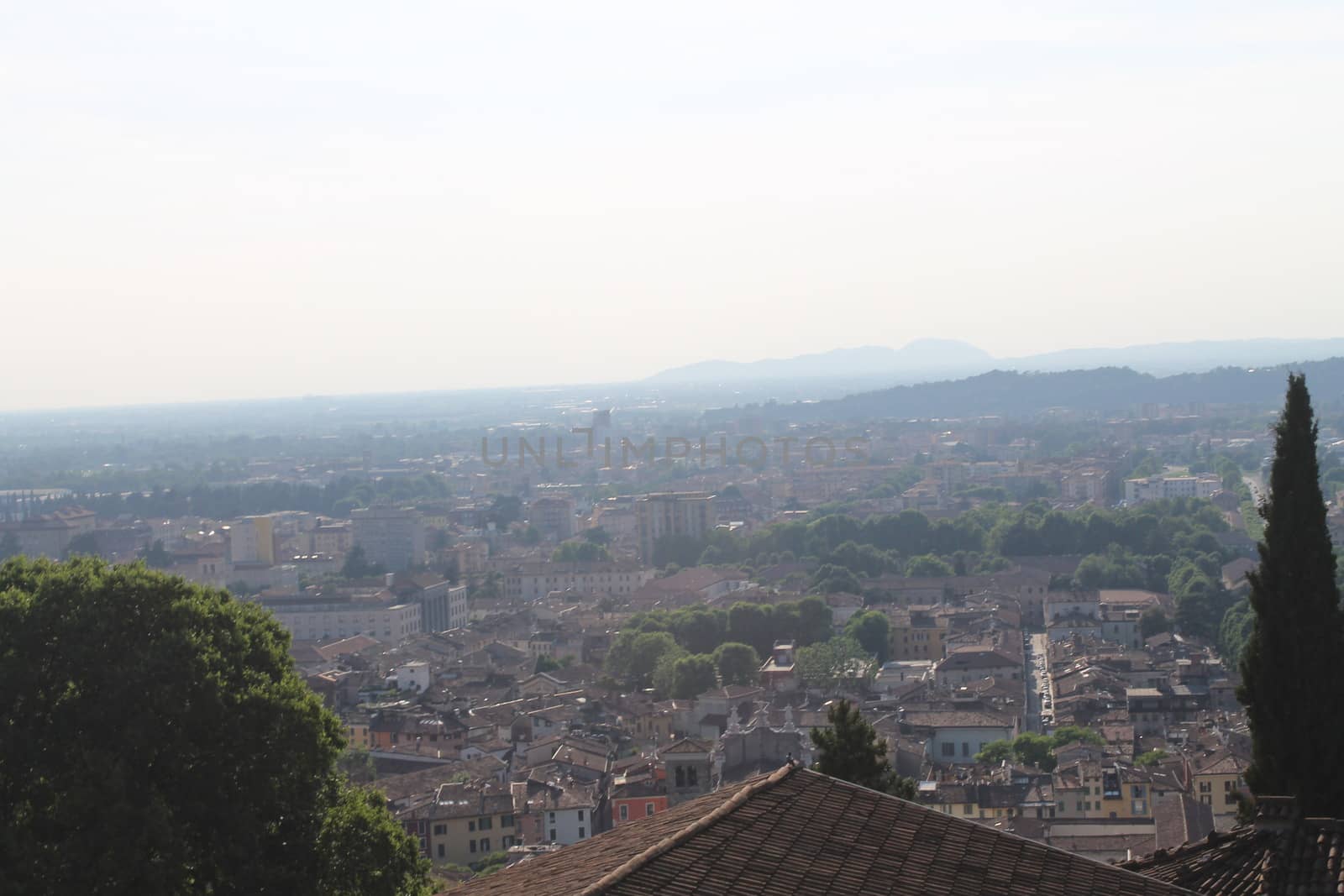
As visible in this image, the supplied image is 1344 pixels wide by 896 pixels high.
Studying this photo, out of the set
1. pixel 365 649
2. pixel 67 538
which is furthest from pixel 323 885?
pixel 67 538

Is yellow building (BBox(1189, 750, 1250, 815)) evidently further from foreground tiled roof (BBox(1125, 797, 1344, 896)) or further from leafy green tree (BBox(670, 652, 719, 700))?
foreground tiled roof (BBox(1125, 797, 1344, 896))

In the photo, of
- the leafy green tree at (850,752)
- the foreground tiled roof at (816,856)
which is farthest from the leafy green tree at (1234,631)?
the foreground tiled roof at (816,856)

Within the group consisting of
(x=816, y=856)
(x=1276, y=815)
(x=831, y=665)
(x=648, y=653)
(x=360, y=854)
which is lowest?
(x=648, y=653)

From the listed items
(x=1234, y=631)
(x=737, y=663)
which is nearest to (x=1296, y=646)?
(x=737, y=663)

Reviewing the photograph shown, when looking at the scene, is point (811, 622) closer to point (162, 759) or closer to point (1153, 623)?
point (1153, 623)

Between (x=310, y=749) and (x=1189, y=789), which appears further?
(x=1189, y=789)

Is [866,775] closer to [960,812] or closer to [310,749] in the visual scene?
[310,749]
